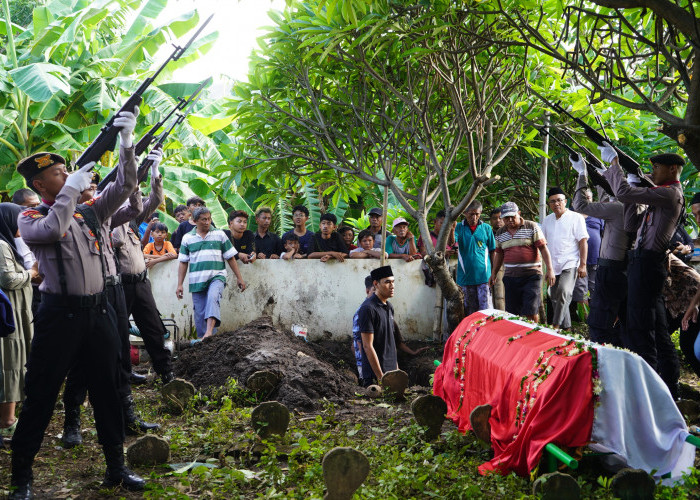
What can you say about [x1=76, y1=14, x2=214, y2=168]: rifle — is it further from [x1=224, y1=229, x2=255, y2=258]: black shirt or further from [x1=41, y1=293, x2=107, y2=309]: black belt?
[x1=224, y1=229, x2=255, y2=258]: black shirt

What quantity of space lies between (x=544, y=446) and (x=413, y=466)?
102 centimetres

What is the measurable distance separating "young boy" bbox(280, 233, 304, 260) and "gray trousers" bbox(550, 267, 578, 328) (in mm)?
3593

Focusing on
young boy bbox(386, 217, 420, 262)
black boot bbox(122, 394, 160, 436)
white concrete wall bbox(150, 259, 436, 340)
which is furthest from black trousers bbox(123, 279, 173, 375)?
young boy bbox(386, 217, 420, 262)

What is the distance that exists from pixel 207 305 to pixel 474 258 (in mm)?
3584

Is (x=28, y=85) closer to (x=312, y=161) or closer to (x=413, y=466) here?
(x=312, y=161)

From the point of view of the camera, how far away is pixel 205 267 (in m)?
9.05

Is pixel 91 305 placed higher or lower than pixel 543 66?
lower

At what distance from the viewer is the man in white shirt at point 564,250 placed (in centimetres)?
901

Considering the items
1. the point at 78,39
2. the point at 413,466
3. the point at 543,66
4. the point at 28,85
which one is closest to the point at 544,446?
the point at 413,466

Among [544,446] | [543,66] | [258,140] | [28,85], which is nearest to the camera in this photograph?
[544,446]

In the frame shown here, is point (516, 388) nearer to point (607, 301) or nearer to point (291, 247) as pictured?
point (607, 301)

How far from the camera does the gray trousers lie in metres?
9.06

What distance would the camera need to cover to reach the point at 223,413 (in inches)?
237

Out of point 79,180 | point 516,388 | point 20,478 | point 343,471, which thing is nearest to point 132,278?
point 79,180
